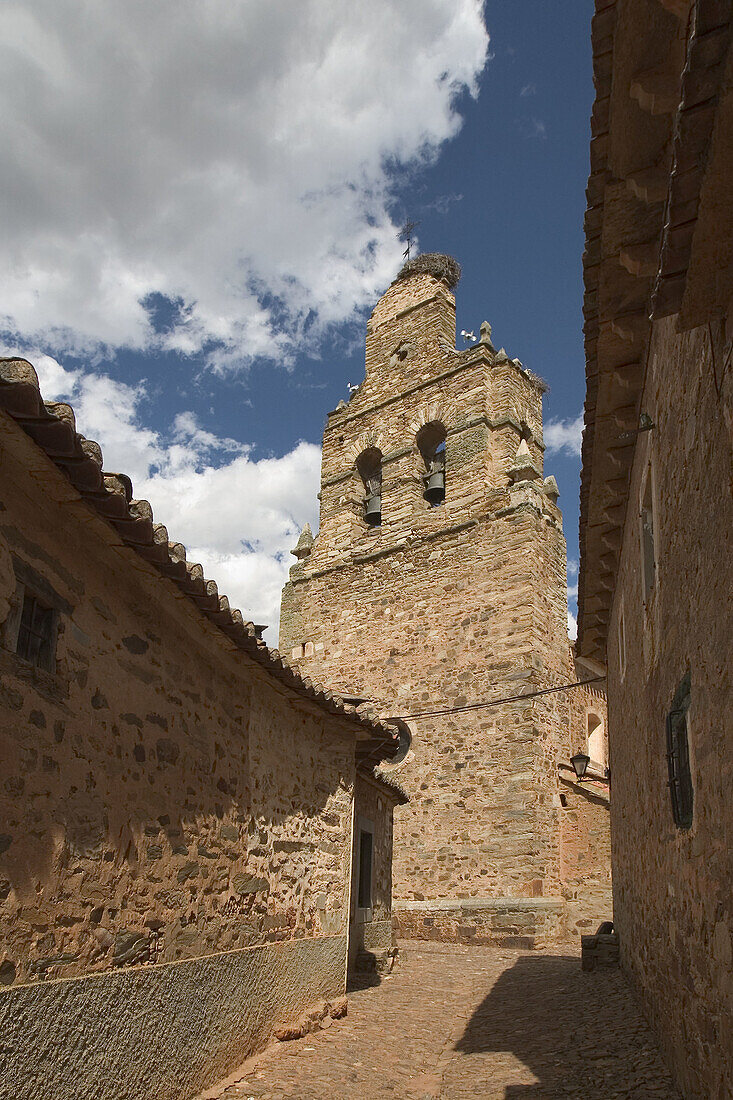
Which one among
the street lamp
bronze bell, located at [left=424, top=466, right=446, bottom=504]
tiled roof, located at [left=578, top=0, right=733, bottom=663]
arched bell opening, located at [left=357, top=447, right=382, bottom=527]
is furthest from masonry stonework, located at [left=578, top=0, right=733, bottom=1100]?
arched bell opening, located at [left=357, top=447, right=382, bottom=527]

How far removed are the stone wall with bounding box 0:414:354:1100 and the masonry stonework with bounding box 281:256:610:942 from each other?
7.30 m

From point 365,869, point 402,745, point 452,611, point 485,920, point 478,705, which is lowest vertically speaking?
point 485,920

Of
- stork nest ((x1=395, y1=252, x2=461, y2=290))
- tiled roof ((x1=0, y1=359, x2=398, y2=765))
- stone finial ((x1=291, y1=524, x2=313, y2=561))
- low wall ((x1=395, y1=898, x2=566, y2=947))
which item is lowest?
low wall ((x1=395, y1=898, x2=566, y2=947))

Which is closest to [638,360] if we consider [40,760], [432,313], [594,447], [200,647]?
[594,447]

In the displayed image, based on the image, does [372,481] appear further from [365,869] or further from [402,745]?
[365,869]

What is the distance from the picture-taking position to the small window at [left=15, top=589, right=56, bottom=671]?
3.93 metres

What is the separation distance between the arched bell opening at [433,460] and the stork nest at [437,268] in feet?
15.5

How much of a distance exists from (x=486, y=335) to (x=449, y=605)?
6383mm

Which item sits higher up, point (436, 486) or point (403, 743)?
point (436, 486)

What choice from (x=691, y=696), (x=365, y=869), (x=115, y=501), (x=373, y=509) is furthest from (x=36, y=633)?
(x=373, y=509)

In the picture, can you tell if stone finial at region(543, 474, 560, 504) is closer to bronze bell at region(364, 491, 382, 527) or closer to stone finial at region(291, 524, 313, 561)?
bronze bell at region(364, 491, 382, 527)

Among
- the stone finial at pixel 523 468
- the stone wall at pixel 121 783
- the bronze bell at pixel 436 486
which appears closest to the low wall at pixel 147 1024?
the stone wall at pixel 121 783

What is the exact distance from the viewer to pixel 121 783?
4578 millimetres

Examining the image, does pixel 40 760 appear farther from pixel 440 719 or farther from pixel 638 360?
pixel 440 719
